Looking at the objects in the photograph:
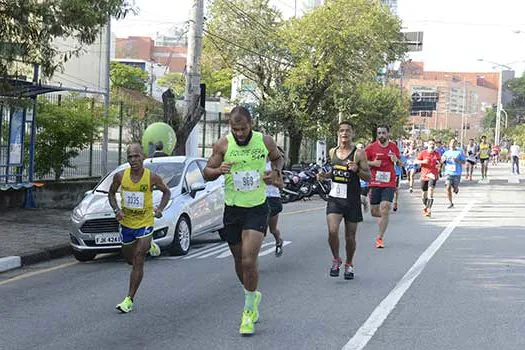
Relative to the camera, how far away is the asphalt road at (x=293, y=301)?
679cm

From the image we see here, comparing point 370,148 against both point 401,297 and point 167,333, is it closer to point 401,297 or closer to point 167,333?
point 401,297

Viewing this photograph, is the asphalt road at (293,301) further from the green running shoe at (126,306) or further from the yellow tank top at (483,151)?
the yellow tank top at (483,151)

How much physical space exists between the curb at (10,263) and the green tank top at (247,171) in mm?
4996

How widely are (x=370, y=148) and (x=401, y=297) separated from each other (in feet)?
14.8

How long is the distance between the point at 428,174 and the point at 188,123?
6.20 m

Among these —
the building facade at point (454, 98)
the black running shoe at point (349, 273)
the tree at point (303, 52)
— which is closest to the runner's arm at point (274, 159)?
the black running shoe at point (349, 273)

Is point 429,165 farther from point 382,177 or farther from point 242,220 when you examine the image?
point 242,220

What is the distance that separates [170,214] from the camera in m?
11.7

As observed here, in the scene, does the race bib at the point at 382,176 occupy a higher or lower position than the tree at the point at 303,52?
lower

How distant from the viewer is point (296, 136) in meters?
33.5

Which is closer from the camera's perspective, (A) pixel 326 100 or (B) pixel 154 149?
(B) pixel 154 149

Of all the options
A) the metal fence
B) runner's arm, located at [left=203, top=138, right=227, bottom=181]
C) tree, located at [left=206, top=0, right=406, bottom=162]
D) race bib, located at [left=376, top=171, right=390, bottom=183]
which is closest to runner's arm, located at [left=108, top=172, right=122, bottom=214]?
runner's arm, located at [left=203, top=138, right=227, bottom=181]

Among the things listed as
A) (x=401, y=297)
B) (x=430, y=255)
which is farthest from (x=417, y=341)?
(x=430, y=255)

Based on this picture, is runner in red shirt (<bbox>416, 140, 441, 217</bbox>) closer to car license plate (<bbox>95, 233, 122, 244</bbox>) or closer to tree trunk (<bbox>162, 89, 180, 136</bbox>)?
tree trunk (<bbox>162, 89, 180, 136</bbox>)
